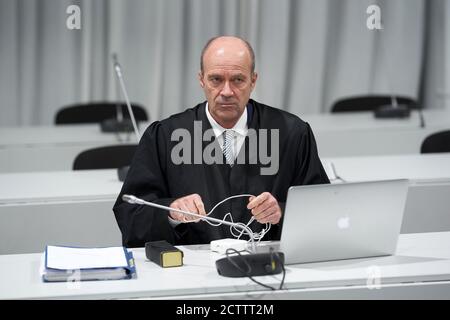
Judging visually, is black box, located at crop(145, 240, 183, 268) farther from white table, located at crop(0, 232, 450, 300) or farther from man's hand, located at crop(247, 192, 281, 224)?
man's hand, located at crop(247, 192, 281, 224)

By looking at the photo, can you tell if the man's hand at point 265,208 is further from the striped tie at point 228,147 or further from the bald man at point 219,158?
the striped tie at point 228,147

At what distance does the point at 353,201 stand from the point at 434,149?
2.26 meters

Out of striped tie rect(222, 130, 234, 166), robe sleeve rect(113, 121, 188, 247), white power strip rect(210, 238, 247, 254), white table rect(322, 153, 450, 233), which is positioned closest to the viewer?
white power strip rect(210, 238, 247, 254)

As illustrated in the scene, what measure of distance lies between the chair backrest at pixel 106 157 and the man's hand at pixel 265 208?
5.67 feet

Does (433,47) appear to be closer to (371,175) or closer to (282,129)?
(371,175)

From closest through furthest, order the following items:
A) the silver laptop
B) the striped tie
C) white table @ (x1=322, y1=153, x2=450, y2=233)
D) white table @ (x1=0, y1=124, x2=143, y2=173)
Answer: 1. the silver laptop
2. the striped tie
3. white table @ (x1=322, y1=153, x2=450, y2=233)
4. white table @ (x1=0, y1=124, x2=143, y2=173)

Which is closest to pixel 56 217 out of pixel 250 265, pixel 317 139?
pixel 250 265

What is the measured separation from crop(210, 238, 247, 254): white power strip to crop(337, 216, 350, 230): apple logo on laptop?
0.33 metres

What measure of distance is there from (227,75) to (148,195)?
0.48 meters

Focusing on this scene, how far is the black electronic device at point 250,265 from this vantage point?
93.9 inches

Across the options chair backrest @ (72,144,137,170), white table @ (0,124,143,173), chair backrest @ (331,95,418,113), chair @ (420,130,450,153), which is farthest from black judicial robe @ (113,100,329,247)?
chair backrest @ (331,95,418,113)

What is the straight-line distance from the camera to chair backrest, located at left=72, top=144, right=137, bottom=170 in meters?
4.22

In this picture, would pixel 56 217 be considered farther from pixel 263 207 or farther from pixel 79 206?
pixel 263 207

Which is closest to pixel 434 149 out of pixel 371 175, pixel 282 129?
pixel 371 175
